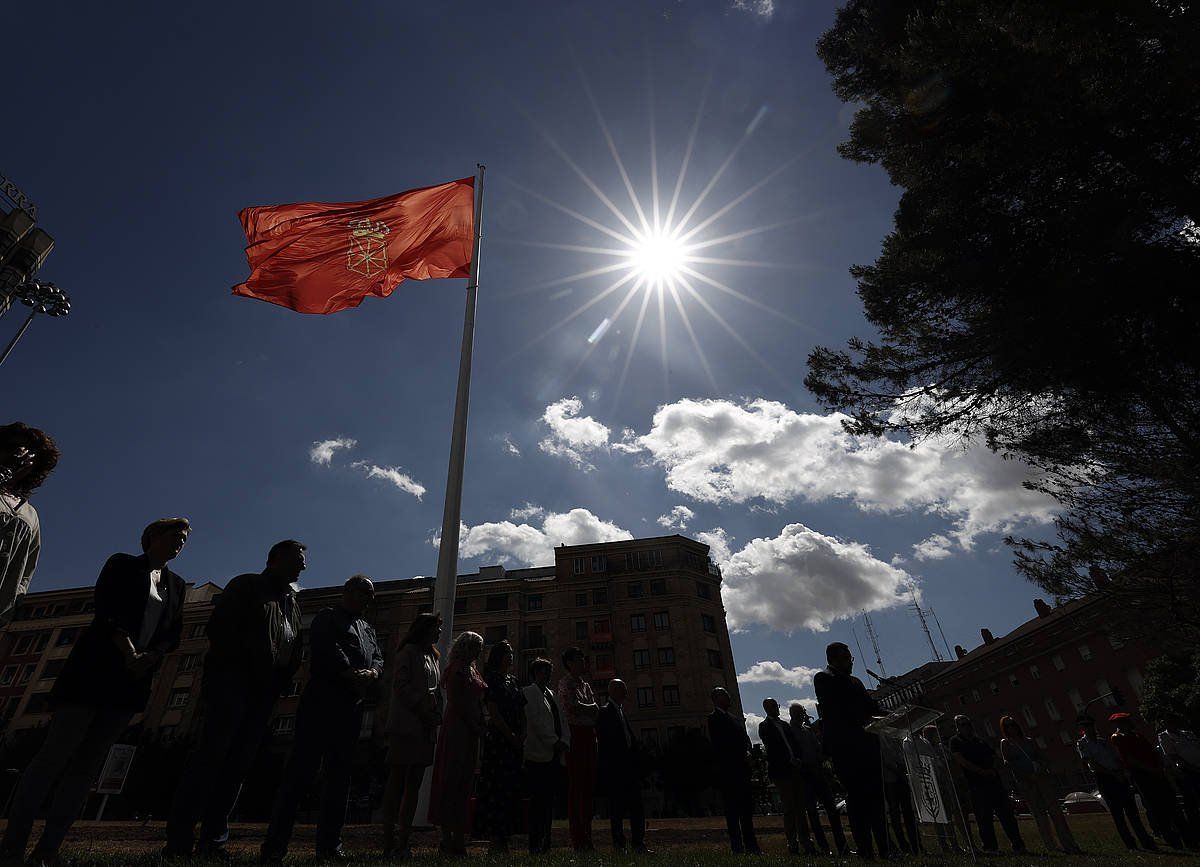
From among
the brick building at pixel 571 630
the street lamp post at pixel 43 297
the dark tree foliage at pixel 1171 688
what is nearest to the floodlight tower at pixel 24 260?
the street lamp post at pixel 43 297

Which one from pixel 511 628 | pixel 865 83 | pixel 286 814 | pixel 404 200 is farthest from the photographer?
pixel 511 628

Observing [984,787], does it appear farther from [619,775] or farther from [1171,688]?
[1171,688]

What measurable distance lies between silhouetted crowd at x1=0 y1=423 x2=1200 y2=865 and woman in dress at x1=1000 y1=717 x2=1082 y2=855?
5 centimetres

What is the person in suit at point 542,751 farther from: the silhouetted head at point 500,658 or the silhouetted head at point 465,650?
the silhouetted head at point 465,650

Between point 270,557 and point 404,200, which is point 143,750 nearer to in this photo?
point 404,200

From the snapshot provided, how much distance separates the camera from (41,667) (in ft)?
158

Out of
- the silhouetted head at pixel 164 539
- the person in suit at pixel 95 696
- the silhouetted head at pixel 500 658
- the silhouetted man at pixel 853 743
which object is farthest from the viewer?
the silhouetted head at pixel 500 658

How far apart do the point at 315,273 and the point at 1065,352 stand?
11651 mm

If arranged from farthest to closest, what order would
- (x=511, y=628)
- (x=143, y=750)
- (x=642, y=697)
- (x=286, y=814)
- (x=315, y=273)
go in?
(x=511, y=628)
(x=642, y=697)
(x=143, y=750)
(x=315, y=273)
(x=286, y=814)

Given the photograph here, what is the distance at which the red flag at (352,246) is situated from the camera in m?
9.73

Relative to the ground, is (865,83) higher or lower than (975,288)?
higher

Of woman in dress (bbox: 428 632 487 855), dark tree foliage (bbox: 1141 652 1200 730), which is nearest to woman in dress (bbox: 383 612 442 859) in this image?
woman in dress (bbox: 428 632 487 855)

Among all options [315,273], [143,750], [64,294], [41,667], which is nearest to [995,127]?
[315,273]

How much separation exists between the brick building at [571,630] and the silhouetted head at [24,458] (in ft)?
138
